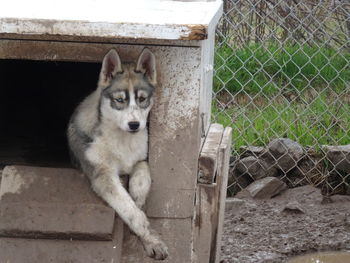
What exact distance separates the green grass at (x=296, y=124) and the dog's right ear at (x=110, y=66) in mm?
2044

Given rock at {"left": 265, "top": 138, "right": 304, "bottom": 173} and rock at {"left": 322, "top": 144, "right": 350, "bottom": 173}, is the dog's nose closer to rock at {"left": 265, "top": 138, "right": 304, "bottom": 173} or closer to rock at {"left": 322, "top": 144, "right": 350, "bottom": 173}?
rock at {"left": 265, "top": 138, "right": 304, "bottom": 173}

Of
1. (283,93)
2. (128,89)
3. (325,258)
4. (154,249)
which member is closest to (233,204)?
(325,258)

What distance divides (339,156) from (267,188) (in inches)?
20.4

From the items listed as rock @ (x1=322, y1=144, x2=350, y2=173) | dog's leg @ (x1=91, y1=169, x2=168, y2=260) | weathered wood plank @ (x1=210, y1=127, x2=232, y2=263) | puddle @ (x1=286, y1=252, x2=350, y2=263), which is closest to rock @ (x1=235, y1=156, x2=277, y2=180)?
rock @ (x1=322, y1=144, x2=350, y2=173)

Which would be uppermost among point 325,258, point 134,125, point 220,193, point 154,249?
point 134,125

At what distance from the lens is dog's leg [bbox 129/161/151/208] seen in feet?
13.7

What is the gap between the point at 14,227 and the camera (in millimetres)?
4102

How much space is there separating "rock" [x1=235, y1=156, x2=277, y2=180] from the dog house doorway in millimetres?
1119

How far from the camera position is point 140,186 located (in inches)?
164

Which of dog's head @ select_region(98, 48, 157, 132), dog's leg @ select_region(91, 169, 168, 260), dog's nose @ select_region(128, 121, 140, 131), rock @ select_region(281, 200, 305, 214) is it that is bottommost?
rock @ select_region(281, 200, 305, 214)

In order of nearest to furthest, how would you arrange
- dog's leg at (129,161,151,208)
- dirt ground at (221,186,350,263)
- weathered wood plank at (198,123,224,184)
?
1. dog's leg at (129,161,151,208)
2. weathered wood plank at (198,123,224,184)
3. dirt ground at (221,186,350,263)

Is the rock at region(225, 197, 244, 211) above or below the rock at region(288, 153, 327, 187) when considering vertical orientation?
below

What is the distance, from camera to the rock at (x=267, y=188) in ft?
19.3

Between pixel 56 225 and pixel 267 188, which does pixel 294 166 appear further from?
pixel 56 225
